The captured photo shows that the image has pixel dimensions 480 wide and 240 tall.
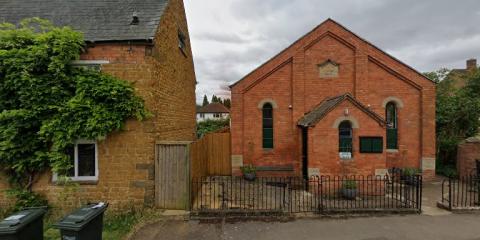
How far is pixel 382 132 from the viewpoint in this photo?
9391 mm

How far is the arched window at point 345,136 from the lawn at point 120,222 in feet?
23.8

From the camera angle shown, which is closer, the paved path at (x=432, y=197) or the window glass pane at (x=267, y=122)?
the paved path at (x=432, y=197)

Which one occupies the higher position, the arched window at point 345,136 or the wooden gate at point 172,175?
the arched window at point 345,136

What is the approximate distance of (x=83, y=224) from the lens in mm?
4543

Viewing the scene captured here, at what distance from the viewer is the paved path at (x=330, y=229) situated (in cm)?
584

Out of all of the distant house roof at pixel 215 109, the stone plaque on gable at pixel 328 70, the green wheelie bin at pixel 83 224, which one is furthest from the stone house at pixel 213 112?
the green wheelie bin at pixel 83 224

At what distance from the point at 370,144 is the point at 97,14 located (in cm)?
1134

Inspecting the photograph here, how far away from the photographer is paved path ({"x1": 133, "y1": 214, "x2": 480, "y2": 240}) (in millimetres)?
5844

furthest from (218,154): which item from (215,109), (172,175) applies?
(215,109)

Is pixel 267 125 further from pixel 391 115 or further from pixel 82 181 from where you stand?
pixel 82 181

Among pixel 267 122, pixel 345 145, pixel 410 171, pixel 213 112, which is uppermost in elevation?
pixel 213 112

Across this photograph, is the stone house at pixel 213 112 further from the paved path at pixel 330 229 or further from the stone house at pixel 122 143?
the paved path at pixel 330 229

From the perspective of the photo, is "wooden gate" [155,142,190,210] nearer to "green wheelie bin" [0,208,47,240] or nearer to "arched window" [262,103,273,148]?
"green wheelie bin" [0,208,47,240]

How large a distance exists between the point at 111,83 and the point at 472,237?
10435 mm
